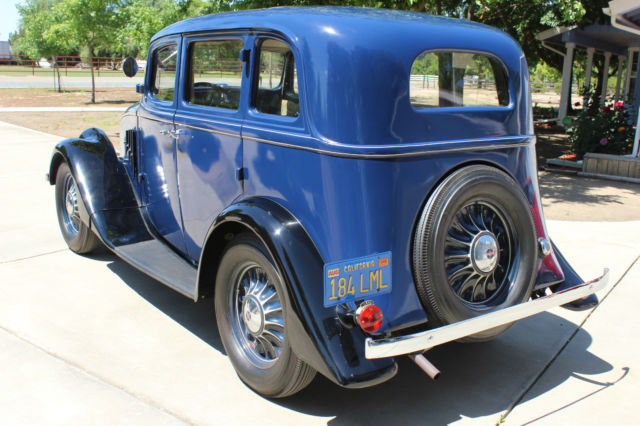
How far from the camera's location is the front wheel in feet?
→ 9.55

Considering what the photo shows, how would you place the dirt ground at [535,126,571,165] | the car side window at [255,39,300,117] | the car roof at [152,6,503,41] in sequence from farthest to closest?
the dirt ground at [535,126,571,165] < the car side window at [255,39,300,117] < the car roof at [152,6,503,41]

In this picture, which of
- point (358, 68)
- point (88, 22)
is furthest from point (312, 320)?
point (88, 22)

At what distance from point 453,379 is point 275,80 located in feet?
6.48

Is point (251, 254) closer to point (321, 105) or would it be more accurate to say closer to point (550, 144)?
point (321, 105)

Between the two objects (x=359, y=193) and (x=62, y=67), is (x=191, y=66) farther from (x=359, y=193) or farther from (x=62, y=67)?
(x=62, y=67)

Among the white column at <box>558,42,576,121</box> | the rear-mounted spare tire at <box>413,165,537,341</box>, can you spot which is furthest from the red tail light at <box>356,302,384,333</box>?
the white column at <box>558,42,576,121</box>

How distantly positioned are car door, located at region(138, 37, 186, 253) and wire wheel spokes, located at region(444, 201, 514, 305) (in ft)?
6.45

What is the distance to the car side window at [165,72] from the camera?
4.17m

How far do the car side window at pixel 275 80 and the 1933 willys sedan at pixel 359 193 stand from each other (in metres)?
0.01

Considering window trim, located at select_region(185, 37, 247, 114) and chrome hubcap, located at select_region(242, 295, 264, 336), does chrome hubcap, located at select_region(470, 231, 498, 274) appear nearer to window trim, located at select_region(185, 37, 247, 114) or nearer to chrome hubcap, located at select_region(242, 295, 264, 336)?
chrome hubcap, located at select_region(242, 295, 264, 336)

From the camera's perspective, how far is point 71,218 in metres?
5.30

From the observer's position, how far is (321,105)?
2854mm

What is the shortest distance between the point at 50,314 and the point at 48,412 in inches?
50.0

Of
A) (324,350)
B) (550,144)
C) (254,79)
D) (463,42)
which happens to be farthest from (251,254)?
(550,144)
